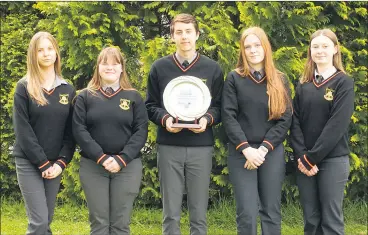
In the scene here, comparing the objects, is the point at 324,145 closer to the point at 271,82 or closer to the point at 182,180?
the point at 271,82

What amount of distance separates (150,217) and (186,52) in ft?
8.69

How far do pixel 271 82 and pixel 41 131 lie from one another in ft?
6.33

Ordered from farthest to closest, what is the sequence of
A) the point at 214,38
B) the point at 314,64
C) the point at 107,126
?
the point at 214,38
the point at 314,64
the point at 107,126

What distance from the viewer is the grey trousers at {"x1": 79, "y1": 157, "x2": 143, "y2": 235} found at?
393 cm

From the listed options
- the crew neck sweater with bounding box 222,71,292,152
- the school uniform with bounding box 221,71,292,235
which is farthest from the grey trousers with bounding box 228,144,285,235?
the crew neck sweater with bounding box 222,71,292,152

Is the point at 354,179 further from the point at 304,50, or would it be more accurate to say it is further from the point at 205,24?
the point at 205,24

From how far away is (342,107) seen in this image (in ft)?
12.7

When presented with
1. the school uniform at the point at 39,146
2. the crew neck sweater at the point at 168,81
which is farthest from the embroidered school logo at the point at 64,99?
the crew neck sweater at the point at 168,81

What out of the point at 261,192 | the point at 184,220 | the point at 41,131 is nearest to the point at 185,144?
the point at 261,192

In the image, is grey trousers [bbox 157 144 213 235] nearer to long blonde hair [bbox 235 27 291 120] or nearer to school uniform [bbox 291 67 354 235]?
long blonde hair [bbox 235 27 291 120]

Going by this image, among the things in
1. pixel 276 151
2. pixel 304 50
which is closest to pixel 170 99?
pixel 276 151

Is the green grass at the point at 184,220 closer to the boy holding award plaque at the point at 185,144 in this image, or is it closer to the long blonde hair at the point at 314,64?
the boy holding award plaque at the point at 185,144

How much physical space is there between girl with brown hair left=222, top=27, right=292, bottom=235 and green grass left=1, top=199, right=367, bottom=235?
183cm

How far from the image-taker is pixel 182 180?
4.05m
